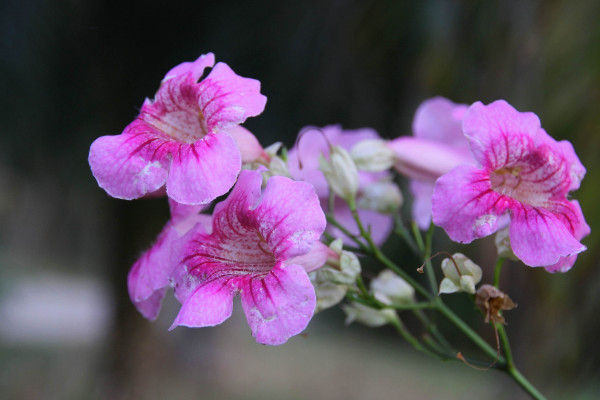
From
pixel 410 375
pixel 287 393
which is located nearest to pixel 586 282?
pixel 287 393

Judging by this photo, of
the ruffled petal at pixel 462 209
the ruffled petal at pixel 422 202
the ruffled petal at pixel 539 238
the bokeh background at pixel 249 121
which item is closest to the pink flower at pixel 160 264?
the ruffled petal at pixel 462 209

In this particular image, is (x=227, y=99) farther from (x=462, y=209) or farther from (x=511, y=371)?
(x=511, y=371)

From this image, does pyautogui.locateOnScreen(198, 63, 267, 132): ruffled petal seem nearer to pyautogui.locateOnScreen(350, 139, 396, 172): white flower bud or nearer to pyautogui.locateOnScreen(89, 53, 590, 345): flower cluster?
pyautogui.locateOnScreen(89, 53, 590, 345): flower cluster

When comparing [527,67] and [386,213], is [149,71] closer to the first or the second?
[527,67]

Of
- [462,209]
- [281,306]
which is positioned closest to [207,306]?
[281,306]

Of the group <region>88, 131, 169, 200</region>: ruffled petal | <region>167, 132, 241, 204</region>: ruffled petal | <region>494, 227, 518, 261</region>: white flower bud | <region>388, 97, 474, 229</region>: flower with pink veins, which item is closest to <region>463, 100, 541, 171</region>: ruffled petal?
<region>494, 227, 518, 261</region>: white flower bud
